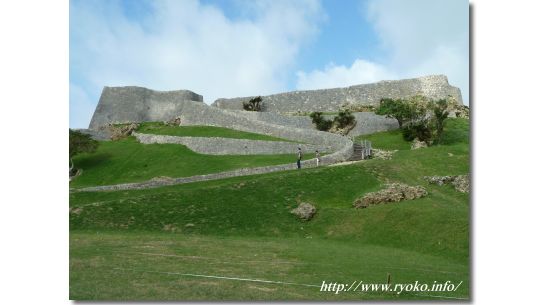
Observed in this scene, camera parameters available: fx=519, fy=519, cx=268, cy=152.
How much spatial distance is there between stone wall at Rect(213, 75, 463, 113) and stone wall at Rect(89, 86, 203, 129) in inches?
227

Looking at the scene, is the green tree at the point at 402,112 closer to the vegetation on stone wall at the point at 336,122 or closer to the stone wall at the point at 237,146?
the vegetation on stone wall at the point at 336,122

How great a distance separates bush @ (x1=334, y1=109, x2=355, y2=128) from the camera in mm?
53450

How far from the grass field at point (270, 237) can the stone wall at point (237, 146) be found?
10169 millimetres

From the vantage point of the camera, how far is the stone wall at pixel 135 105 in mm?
66000

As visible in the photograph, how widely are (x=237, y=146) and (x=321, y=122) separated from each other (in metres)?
15.0

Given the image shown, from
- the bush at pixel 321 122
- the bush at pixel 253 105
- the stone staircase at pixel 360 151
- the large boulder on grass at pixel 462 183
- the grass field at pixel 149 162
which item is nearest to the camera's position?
the large boulder on grass at pixel 462 183

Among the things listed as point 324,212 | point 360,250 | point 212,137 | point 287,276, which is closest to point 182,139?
point 212,137

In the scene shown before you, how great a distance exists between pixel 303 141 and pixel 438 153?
466 inches

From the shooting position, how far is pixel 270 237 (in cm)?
2141

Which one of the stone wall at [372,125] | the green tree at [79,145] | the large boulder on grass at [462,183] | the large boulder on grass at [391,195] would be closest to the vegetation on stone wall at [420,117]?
the stone wall at [372,125]

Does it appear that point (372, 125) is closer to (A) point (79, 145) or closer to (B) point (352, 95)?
(B) point (352, 95)

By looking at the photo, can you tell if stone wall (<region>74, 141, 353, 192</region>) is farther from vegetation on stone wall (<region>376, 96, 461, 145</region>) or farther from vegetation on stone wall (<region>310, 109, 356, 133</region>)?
vegetation on stone wall (<region>310, 109, 356, 133</region>)

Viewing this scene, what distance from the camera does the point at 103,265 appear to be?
14.1m

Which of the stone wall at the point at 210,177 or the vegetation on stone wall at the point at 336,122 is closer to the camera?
the stone wall at the point at 210,177
